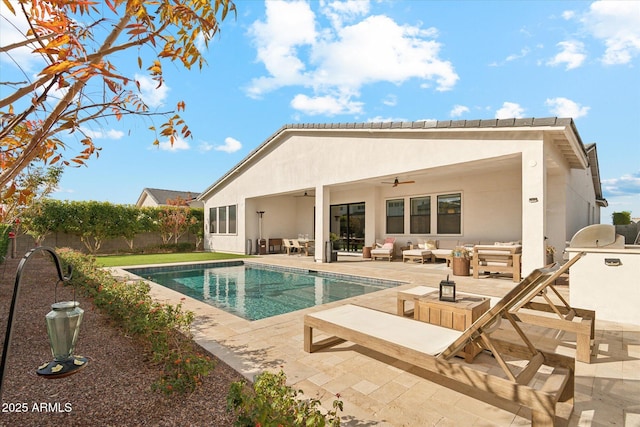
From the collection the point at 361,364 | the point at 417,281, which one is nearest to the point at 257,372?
the point at 361,364

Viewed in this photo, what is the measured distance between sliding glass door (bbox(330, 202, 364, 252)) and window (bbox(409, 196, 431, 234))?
2.80m

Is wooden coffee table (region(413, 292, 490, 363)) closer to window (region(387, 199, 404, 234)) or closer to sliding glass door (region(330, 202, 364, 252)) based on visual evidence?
window (region(387, 199, 404, 234))

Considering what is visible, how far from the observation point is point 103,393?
2801 mm

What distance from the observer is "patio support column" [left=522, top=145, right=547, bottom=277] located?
291 inches

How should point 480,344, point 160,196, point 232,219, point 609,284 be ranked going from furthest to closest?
point 160,196 → point 232,219 → point 609,284 → point 480,344

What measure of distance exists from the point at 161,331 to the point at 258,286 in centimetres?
637

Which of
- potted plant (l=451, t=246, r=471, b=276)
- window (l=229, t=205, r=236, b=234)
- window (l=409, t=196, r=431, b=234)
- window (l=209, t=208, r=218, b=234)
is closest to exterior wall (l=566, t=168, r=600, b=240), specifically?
potted plant (l=451, t=246, r=471, b=276)

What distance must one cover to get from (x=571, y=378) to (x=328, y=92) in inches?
477

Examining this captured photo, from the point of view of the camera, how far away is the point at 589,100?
35.4ft

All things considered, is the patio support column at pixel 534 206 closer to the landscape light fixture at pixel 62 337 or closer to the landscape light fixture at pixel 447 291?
the landscape light fixture at pixel 447 291

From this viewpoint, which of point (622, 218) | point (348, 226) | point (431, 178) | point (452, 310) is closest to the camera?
point (452, 310)

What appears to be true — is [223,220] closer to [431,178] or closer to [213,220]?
[213,220]

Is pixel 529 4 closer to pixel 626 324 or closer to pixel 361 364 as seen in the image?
pixel 626 324

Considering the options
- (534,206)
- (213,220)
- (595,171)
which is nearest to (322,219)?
(534,206)
